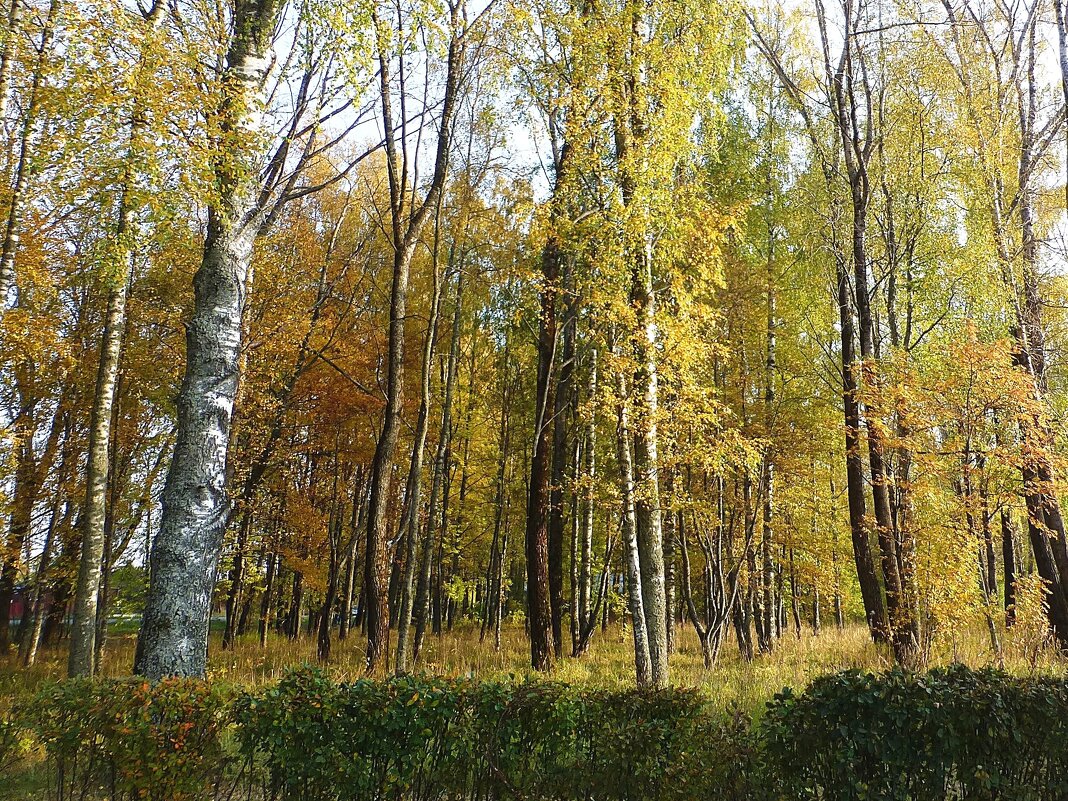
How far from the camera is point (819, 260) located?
42.1 ft

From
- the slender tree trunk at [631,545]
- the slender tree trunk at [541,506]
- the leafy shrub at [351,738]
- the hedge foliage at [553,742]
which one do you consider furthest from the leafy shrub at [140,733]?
the slender tree trunk at [541,506]

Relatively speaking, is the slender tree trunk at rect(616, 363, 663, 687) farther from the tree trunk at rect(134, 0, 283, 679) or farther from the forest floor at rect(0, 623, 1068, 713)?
the tree trunk at rect(134, 0, 283, 679)

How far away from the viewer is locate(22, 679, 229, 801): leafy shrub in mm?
3629

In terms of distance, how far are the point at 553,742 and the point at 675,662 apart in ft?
25.5

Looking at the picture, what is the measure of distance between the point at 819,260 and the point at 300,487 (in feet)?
47.0

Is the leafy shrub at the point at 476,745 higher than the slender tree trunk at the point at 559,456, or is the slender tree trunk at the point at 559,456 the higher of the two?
the slender tree trunk at the point at 559,456

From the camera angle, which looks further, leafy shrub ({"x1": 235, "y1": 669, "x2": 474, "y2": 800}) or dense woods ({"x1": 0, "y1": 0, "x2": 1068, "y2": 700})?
dense woods ({"x1": 0, "y1": 0, "x2": 1068, "y2": 700})

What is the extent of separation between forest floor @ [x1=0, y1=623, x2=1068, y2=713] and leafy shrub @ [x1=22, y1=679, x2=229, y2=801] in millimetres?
2800

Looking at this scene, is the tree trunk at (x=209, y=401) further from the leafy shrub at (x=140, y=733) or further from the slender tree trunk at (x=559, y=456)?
the slender tree trunk at (x=559, y=456)

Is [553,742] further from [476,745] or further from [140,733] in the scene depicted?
[140,733]

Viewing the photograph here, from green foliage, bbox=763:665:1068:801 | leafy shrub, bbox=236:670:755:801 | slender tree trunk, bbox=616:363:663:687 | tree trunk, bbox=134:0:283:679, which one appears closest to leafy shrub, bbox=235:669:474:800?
leafy shrub, bbox=236:670:755:801

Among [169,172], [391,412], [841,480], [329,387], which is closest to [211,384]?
[169,172]

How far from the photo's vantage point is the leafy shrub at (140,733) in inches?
143

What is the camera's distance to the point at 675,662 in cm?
1074
